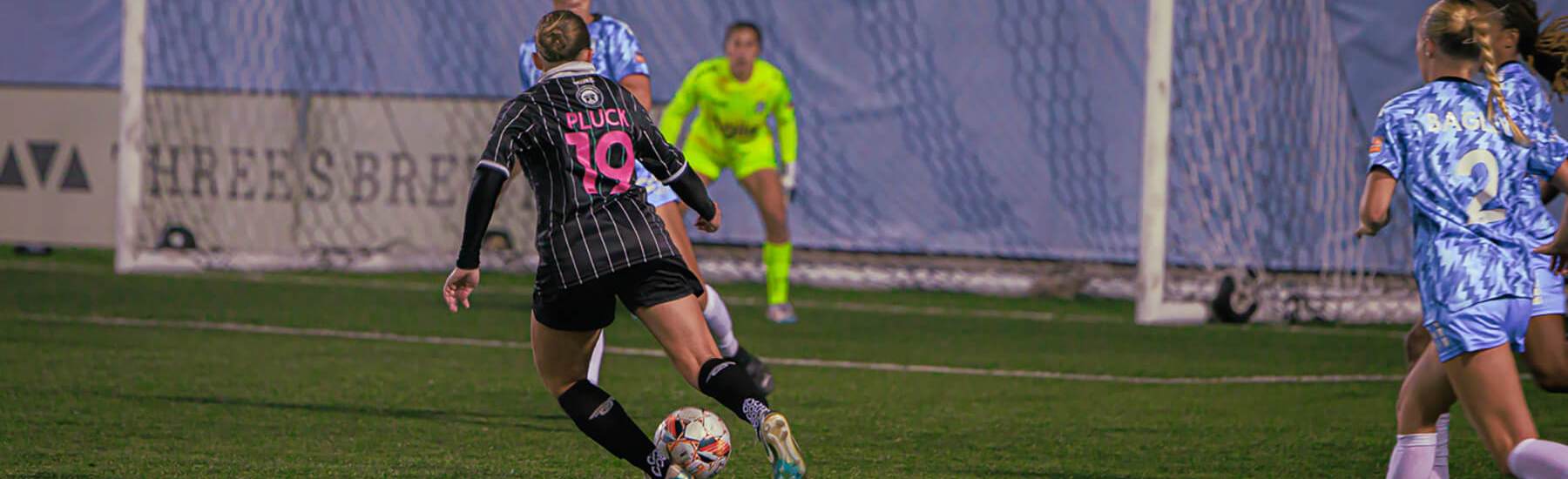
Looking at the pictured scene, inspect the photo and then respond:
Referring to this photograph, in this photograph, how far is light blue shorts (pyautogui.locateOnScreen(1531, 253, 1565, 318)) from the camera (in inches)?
158

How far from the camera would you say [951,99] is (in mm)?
13977

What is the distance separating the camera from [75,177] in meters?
15.1

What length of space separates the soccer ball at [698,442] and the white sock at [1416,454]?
4.99ft

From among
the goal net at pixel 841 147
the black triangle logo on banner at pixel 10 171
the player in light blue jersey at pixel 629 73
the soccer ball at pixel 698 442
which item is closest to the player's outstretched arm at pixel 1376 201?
the soccer ball at pixel 698 442

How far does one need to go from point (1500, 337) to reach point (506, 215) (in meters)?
11.4

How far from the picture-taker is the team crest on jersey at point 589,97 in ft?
14.2

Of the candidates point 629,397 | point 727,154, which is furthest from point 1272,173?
point 629,397

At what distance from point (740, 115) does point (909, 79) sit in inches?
155

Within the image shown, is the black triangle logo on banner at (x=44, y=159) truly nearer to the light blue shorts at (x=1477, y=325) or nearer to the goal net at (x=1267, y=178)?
the goal net at (x=1267, y=178)

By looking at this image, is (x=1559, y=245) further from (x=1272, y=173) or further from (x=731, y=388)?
(x=1272, y=173)

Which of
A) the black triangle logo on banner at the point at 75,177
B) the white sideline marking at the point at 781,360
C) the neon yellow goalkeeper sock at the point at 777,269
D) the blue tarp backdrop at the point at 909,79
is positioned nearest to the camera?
the white sideline marking at the point at 781,360

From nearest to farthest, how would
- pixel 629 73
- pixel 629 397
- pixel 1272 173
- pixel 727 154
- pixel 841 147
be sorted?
pixel 629 73 → pixel 629 397 → pixel 727 154 → pixel 1272 173 → pixel 841 147

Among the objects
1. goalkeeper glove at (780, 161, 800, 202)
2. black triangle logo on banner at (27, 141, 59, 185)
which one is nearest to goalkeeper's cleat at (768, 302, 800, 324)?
goalkeeper glove at (780, 161, 800, 202)

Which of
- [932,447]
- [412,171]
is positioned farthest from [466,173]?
[932,447]
